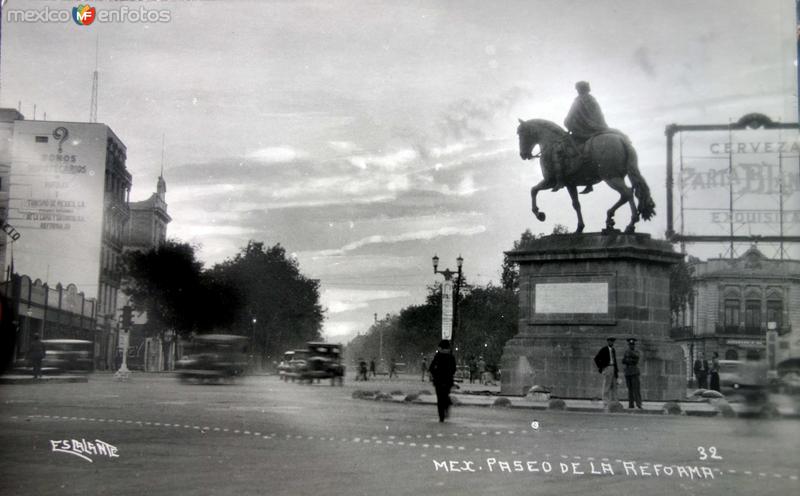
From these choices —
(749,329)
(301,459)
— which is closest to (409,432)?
(301,459)

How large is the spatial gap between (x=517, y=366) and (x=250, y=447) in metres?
12.8

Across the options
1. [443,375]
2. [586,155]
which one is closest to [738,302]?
[586,155]

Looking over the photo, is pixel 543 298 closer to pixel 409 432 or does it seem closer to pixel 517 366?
pixel 517 366

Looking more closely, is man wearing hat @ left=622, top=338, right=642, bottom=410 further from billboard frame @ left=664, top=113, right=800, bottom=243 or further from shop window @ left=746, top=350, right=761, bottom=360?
billboard frame @ left=664, top=113, right=800, bottom=243

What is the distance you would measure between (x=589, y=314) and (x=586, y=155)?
11.8 ft

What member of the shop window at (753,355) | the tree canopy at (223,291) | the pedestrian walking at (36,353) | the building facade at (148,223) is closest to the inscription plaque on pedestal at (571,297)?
the tree canopy at (223,291)

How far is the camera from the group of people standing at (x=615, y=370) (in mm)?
19631

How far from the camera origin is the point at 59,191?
31.2 ft

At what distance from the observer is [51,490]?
7.82 m

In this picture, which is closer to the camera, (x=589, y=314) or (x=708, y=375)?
(x=589, y=314)

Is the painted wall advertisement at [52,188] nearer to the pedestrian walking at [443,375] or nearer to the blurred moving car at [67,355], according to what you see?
the blurred moving car at [67,355]

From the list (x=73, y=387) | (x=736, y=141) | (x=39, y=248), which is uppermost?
(x=736, y=141)

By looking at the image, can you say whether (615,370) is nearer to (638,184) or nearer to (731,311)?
(638,184)

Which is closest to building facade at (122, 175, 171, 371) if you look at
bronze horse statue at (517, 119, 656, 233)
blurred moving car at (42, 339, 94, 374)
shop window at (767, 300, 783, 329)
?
blurred moving car at (42, 339, 94, 374)
